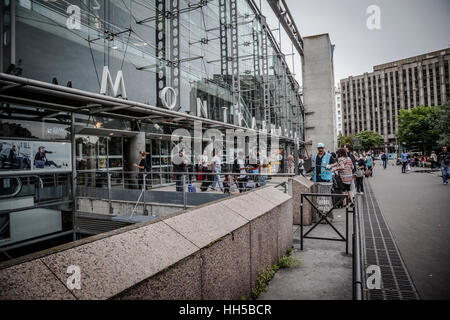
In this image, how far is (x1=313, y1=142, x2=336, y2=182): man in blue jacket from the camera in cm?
820

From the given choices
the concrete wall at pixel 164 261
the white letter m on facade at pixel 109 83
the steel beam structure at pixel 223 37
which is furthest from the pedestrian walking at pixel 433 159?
the concrete wall at pixel 164 261

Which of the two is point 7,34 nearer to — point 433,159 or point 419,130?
point 433,159

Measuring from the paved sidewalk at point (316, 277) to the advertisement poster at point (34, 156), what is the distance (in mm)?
8746

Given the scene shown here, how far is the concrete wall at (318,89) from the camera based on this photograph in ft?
87.6

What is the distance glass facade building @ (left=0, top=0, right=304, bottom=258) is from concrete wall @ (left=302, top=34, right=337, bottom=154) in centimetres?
1341

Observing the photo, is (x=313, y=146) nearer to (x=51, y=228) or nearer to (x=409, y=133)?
(x=51, y=228)

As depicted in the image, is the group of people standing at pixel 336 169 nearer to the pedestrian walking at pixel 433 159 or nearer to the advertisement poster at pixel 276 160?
the advertisement poster at pixel 276 160

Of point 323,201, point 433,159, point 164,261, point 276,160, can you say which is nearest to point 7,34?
point 164,261

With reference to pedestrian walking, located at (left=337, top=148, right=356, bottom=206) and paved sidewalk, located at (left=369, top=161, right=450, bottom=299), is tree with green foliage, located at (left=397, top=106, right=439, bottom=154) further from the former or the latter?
pedestrian walking, located at (left=337, top=148, right=356, bottom=206)

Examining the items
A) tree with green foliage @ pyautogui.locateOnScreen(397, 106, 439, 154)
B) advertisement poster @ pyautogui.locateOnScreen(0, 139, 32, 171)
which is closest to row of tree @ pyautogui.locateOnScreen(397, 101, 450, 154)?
tree with green foliage @ pyautogui.locateOnScreen(397, 106, 439, 154)

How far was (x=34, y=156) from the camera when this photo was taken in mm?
8844

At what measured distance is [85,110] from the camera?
10.1 m
